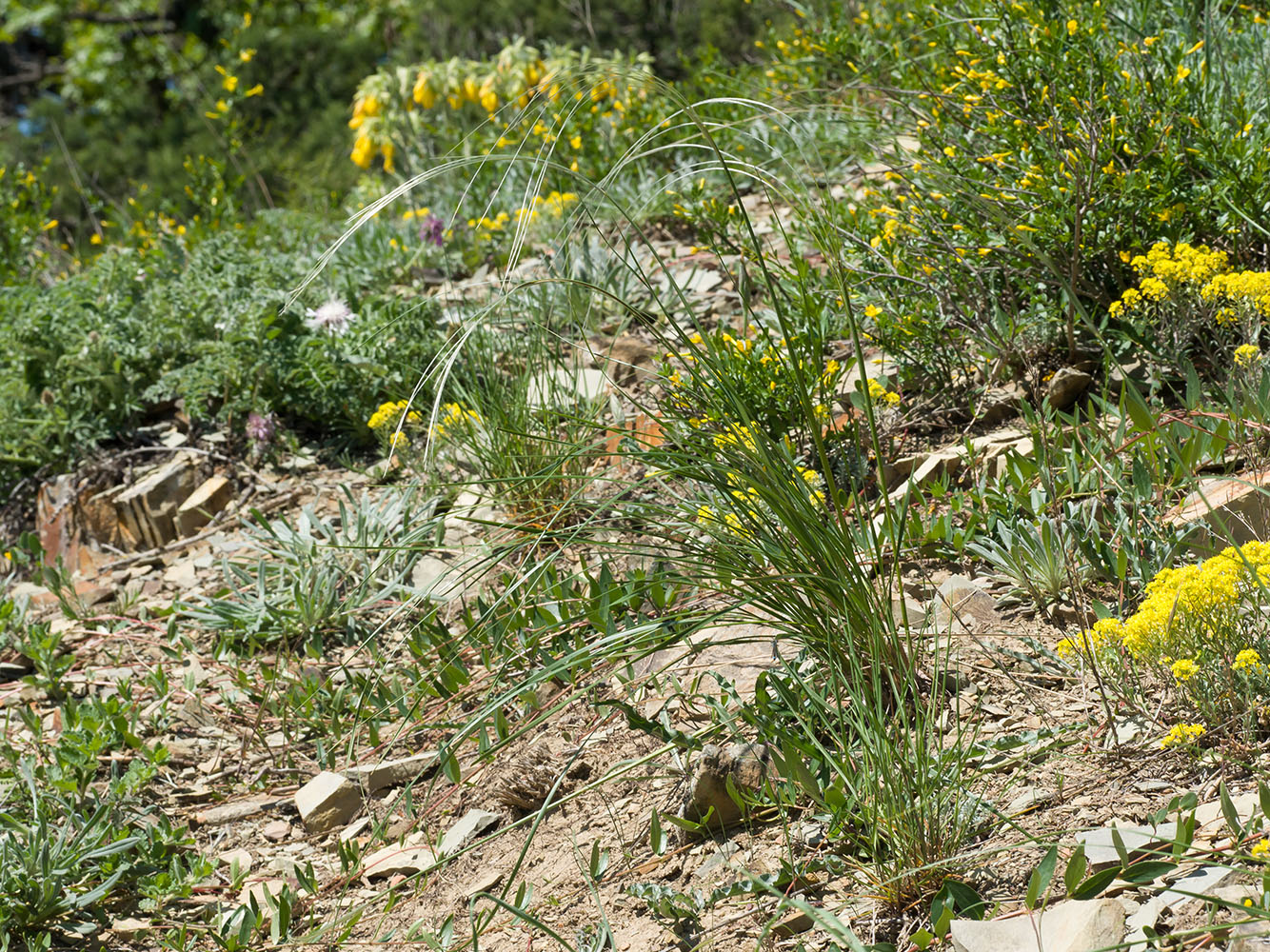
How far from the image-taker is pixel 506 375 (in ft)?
13.0

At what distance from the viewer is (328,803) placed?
2.80m

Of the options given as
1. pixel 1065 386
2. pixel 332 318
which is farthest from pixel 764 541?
pixel 332 318

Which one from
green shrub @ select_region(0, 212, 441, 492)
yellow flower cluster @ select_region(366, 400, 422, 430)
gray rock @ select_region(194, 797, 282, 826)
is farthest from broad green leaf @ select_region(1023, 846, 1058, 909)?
green shrub @ select_region(0, 212, 441, 492)

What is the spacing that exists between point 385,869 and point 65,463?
9.43 ft

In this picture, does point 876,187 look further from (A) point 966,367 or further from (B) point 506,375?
(B) point 506,375

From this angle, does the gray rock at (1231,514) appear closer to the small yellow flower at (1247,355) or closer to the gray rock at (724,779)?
the small yellow flower at (1247,355)

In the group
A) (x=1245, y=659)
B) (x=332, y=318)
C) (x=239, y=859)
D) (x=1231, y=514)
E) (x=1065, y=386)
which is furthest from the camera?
(x=332, y=318)

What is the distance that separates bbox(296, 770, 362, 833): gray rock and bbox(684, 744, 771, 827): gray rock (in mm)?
1023

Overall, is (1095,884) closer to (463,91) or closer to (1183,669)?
(1183,669)

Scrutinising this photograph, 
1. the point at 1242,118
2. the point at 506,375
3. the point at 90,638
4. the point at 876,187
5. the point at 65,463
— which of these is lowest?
the point at 90,638

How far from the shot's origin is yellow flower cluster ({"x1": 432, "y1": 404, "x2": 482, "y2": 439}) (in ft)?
11.6

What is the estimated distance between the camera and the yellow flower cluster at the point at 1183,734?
1910 millimetres

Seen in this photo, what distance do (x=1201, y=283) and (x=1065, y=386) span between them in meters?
0.47

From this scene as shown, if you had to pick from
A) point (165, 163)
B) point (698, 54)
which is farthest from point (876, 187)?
point (165, 163)
